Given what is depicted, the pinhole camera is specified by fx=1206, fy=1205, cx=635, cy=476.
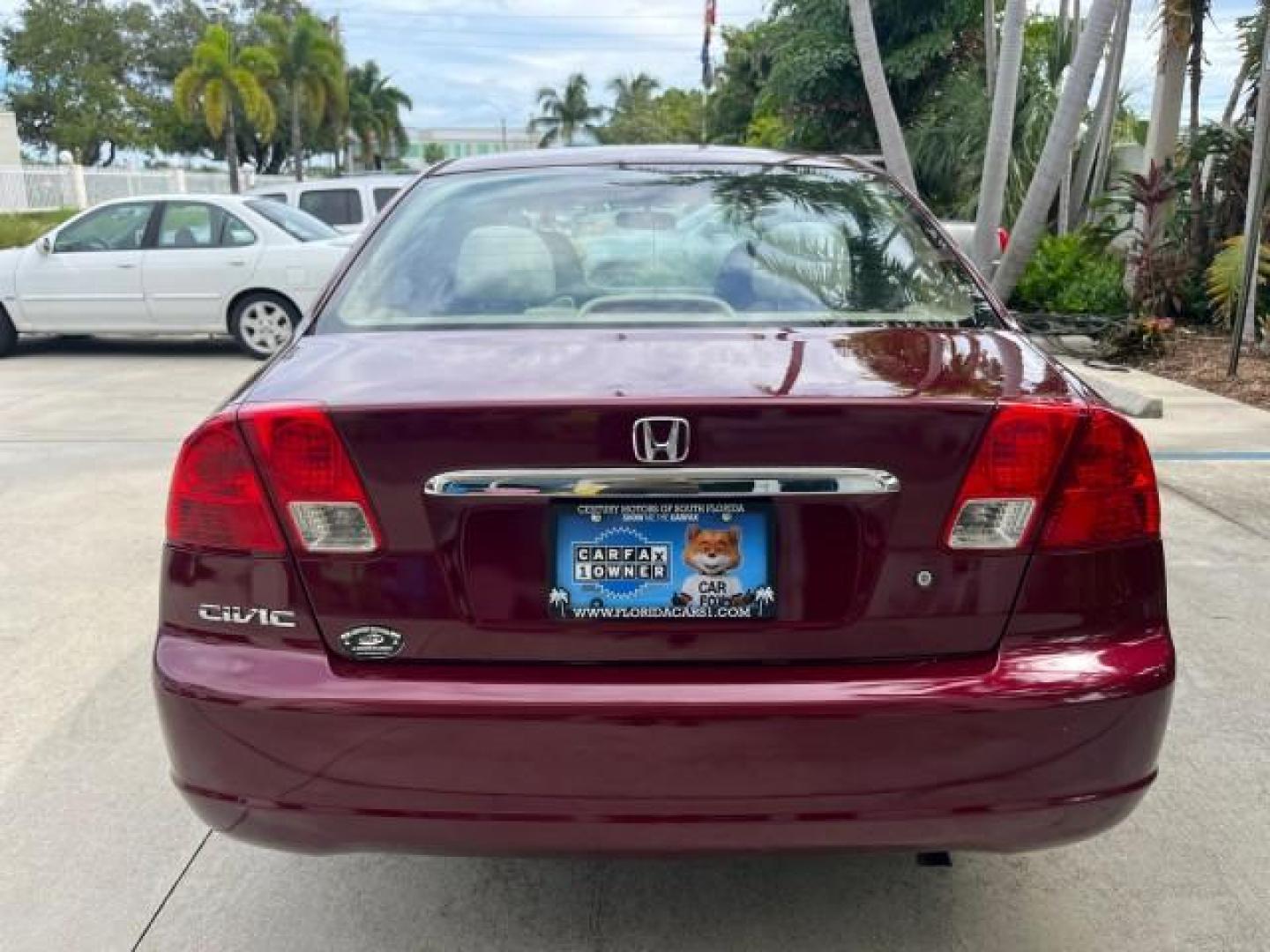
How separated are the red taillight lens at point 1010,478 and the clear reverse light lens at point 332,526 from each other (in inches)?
39.0

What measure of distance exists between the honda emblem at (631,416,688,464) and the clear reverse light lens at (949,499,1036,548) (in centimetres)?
48

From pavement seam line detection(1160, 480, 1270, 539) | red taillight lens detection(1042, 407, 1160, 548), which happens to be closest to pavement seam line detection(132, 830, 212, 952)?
red taillight lens detection(1042, 407, 1160, 548)

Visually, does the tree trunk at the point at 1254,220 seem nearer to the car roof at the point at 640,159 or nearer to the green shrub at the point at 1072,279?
the green shrub at the point at 1072,279

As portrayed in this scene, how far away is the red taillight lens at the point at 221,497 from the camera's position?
6.86ft

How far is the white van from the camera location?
46.8 feet

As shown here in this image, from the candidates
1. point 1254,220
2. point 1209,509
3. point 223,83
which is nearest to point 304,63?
point 223,83

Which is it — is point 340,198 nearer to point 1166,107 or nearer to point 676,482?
point 1166,107

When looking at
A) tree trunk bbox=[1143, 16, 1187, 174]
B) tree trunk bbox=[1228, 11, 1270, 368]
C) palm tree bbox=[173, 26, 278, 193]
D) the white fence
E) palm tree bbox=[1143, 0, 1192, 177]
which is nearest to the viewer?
tree trunk bbox=[1228, 11, 1270, 368]

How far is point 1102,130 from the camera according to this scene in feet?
45.2

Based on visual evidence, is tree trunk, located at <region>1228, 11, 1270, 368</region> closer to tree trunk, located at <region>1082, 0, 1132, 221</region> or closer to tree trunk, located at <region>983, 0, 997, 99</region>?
tree trunk, located at <region>1082, 0, 1132, 221</region>

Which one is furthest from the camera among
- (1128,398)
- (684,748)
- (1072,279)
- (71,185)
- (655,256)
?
(71,185)

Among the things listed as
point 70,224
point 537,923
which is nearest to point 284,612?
point 537,923

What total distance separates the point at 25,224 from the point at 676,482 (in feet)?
93.6

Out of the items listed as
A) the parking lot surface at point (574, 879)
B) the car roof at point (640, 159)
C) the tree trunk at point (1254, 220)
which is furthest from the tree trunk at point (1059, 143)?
the car roof at point (640, 159)
